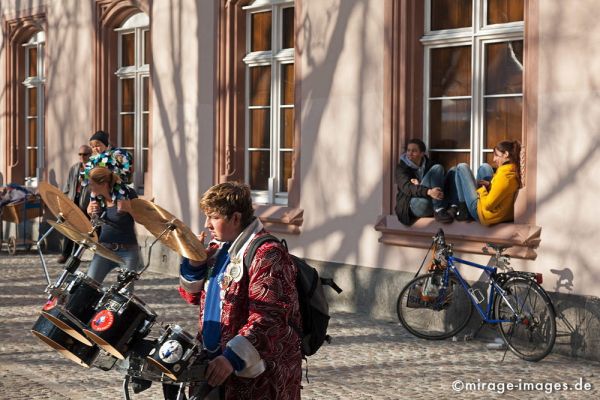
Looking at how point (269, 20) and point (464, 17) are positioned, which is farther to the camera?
point (269, 20)

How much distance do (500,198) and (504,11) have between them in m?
1.78

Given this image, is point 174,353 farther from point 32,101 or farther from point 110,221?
point 32,101

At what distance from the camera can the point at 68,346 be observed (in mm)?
4086

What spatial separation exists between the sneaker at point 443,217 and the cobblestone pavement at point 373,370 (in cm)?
107

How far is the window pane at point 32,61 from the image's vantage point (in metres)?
20.0

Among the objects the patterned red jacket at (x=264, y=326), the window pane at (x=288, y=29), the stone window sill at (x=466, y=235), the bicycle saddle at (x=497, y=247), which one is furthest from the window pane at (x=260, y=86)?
the patterned red jacket at (x=264, y=326)

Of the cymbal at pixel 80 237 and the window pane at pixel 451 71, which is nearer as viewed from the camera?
the cymbal at pixel 80 237

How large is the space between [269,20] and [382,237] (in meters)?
3.68

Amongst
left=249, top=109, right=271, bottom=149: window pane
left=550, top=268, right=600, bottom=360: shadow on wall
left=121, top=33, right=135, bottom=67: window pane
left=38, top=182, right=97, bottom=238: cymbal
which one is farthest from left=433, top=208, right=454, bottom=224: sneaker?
left=121, top=33, right=135, bottom=67: window pane

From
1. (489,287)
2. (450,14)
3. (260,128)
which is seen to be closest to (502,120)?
A: (450,14)

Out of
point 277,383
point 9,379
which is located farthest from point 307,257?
point 277,383

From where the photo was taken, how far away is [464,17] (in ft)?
34.9

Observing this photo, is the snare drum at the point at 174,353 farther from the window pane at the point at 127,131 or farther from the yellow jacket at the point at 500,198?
the window pane at the point at 127,131

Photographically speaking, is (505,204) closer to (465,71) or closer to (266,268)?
(465,71)
